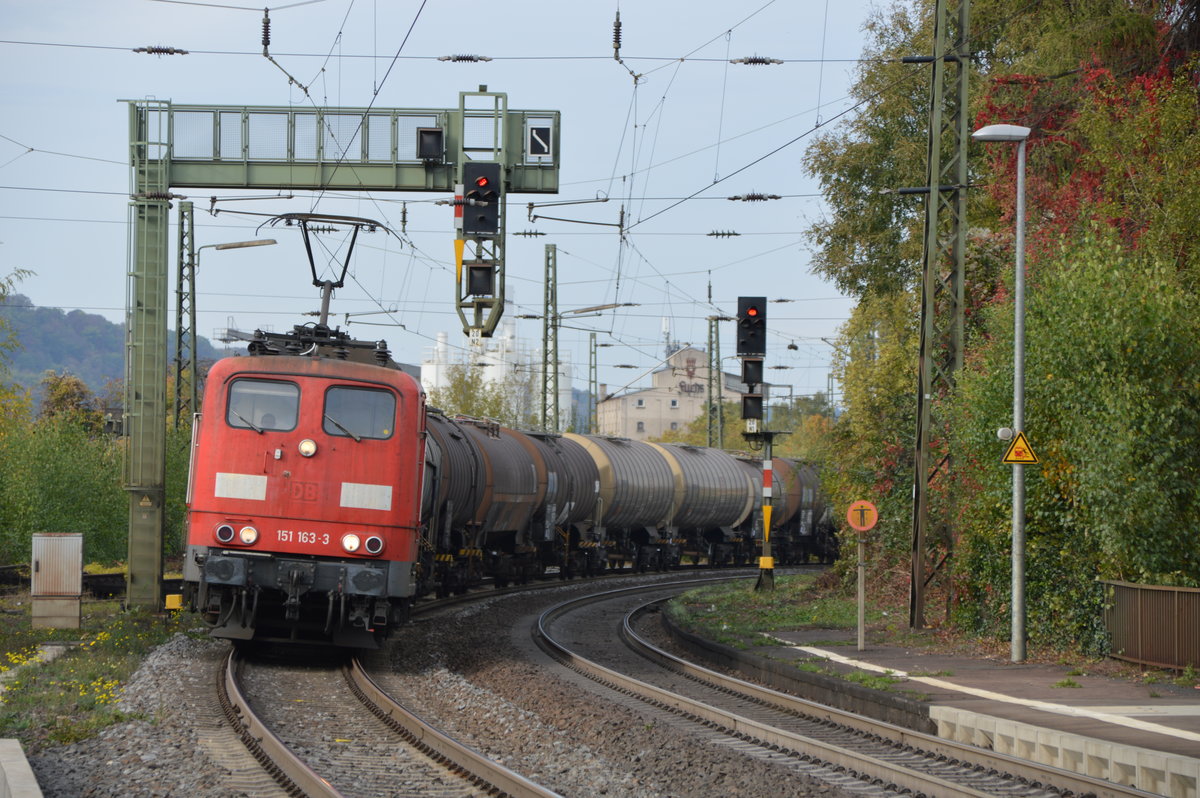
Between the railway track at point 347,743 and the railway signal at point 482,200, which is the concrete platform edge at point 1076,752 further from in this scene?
the railway signal at point 482,200

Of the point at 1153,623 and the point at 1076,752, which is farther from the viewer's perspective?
the point at 1153,623

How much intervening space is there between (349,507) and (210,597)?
1.81 meters

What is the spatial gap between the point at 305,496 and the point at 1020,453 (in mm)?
8476

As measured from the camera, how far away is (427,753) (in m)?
10.5

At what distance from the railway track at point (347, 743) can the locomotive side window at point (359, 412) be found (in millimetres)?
2704

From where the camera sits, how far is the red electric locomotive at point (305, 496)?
1437cm

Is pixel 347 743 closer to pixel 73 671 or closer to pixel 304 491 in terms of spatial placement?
pixel 304 491

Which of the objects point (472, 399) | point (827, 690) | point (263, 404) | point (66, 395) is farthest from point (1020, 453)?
point (66, 395)

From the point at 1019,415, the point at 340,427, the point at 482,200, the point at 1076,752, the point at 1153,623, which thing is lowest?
the point at 1076,752

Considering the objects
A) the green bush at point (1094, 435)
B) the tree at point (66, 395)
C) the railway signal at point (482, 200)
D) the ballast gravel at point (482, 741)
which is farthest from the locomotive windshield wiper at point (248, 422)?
the tree at point (66, 395)

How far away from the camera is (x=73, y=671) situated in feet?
45.5

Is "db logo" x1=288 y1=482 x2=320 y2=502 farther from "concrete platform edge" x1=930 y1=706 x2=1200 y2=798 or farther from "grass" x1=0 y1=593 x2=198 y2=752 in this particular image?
"concrete platform edge" x1=930 y1=706 x2=1200 y2=798

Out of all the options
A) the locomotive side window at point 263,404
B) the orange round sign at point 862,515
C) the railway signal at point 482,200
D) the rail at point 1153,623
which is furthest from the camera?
the railway signal at point 482,200

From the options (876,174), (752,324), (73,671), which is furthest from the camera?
(876,174)
